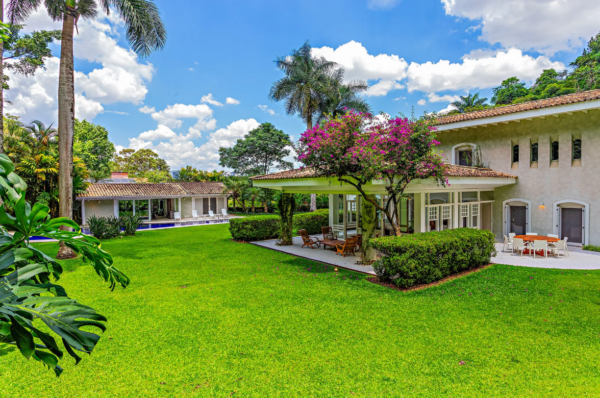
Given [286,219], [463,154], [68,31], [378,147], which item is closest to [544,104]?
[463,154]

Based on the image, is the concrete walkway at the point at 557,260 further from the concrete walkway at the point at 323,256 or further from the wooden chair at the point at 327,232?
the wooden chair at the point at 327,232

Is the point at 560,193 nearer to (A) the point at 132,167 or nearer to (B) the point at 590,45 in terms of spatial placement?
(B) the point at 590,45

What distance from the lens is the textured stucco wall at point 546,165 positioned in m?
14.2

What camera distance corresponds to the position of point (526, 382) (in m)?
4.38

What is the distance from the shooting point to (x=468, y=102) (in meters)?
45.4

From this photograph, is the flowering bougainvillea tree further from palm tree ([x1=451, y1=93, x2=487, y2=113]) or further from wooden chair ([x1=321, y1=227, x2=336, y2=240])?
palm tree ([x1=451, y1=93, x2=487, y2=113])

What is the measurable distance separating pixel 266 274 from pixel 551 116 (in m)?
15.7

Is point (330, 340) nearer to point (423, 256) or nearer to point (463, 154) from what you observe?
point (423, 256)

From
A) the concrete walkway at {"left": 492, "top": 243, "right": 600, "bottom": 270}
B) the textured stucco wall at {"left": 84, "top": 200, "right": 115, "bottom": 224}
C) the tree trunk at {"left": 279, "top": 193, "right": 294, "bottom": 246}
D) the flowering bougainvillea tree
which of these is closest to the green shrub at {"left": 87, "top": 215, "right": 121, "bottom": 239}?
the textured stucco wall at {"left": 84, "top": 200, "right": 115, "bottom": 224}

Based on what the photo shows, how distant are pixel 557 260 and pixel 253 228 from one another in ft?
45.5

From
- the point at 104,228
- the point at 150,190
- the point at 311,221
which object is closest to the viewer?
the point at 104,228

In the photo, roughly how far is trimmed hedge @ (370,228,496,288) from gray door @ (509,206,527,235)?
8335 mm

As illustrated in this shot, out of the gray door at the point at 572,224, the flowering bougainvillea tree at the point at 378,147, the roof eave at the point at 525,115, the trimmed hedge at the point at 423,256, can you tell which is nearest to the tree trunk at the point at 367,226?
the flowering bougainvillea tree at the point at 378,147

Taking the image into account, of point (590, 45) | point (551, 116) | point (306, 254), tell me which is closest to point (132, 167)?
point (306, 254)
